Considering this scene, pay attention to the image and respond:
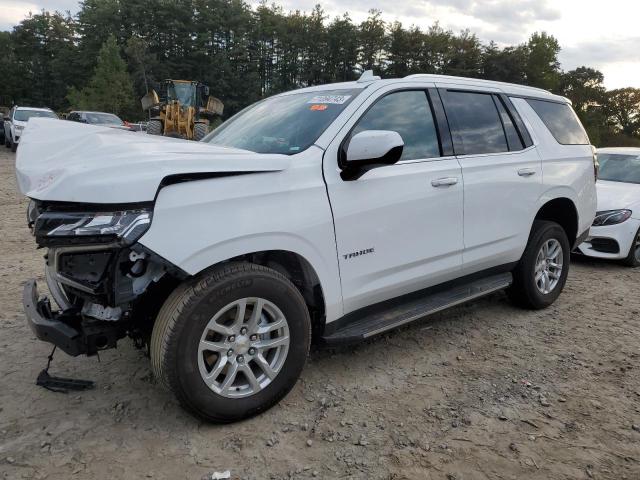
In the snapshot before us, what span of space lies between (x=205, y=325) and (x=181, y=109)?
17800mm

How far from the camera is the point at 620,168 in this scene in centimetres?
743

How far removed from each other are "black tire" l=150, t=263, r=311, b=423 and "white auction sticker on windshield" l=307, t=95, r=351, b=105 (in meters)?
1.28

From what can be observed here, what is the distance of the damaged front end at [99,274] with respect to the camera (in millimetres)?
2172

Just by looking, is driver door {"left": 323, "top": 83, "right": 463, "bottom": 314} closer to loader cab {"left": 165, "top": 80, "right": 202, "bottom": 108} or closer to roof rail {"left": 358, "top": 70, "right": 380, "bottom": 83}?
roof rail {"left": 358, "top": 70, "right": 380, "bottom": 83}

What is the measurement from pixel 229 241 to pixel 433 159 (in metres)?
1.68

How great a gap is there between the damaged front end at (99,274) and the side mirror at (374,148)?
1156mm

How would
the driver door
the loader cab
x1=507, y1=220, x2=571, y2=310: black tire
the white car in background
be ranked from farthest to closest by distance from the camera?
the loader cab < the white car in background < x1=507, y1=220, x2=571, y2=310: black tire < the driver door

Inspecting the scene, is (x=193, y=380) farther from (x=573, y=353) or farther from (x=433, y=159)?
(x=573, y=353)

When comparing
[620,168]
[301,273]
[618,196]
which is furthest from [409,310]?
[620,168]

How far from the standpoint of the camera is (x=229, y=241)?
243 centimetres

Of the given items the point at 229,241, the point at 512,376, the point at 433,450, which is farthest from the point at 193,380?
the point at 512,376

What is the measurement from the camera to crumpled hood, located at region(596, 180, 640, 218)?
6366 millimetres

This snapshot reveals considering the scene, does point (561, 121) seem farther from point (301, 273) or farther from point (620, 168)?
point (620, 168)

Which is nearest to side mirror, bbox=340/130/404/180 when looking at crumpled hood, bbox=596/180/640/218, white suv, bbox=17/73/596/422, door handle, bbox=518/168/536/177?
white suv, bbox=17/73/596/422
